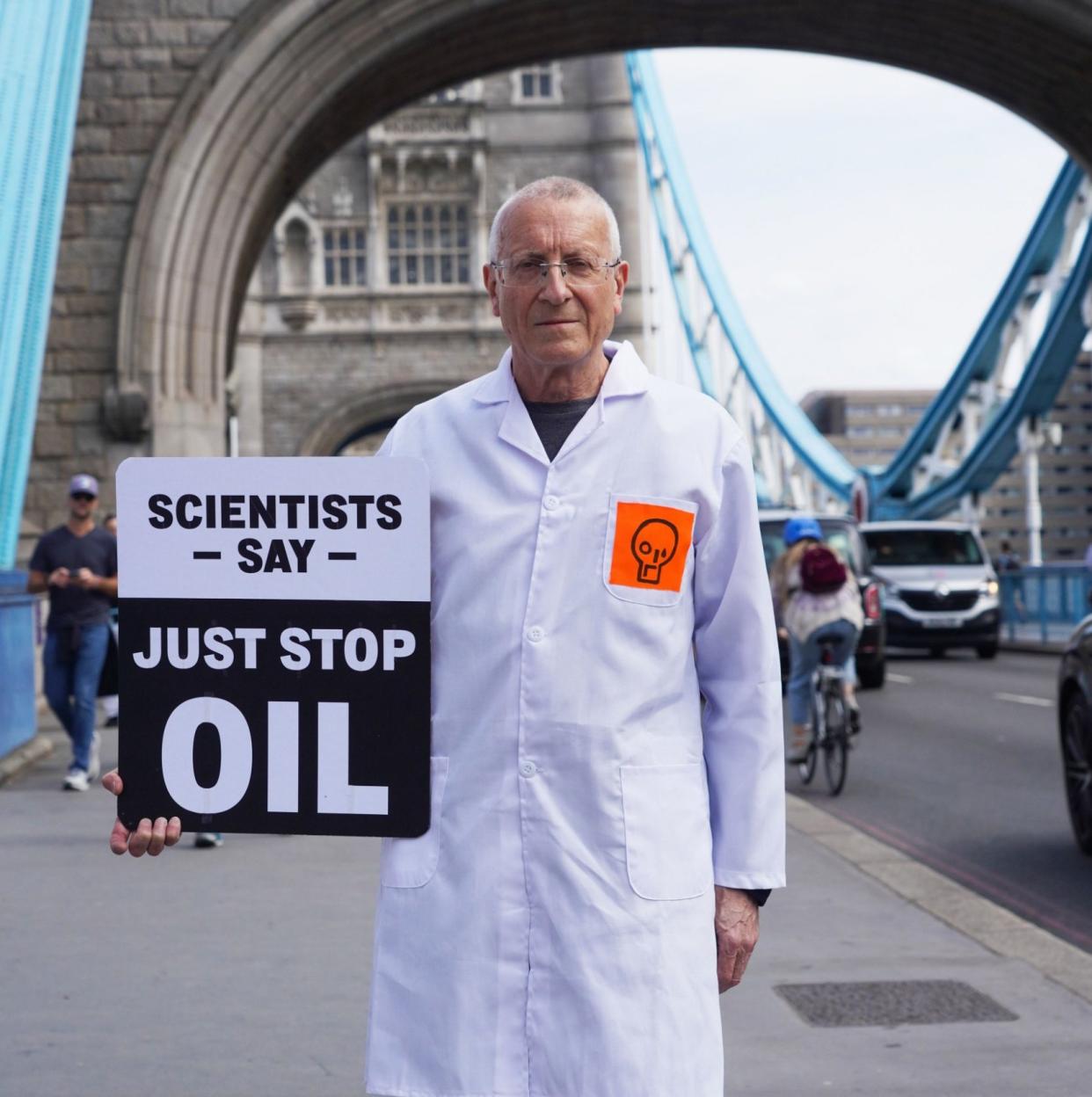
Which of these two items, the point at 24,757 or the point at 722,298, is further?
the point at 722,298

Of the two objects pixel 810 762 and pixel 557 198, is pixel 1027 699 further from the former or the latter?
pixel 557 198

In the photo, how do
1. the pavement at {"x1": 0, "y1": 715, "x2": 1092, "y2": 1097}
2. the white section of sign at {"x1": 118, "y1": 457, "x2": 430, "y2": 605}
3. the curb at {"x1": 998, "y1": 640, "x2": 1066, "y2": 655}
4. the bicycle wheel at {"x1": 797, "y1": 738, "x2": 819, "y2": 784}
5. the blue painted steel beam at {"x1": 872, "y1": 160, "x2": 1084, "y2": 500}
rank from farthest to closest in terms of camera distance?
1. the blue painted steel beam at {"x1": 872, "y1": 160, "x2": 1084, "y2": 500}
2. the curb at {"x1": 998, "y1": 640, "x2": 1066, "y2": 655}
3. the bicycle wheel at {"x1": 797, "y1": 738, "x2": 819, "y2": 784}
4. the pavement at {"x1": 0, "y1": 715, "x2": 1092, "y2": 1097}
5. the white section of sign at {"x1": 118, "y1": 457, "x2": 430, "y2": 605}

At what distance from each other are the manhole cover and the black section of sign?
6.97ft

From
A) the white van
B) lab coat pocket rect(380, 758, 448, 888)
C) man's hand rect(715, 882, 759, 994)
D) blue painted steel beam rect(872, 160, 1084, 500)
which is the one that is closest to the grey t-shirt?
lab coat pocket rect(380, 758, 448, 888)

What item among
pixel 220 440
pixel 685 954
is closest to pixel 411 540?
pixel 685 954

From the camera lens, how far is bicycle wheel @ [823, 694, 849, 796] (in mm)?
9070

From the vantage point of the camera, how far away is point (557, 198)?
2.41 meters

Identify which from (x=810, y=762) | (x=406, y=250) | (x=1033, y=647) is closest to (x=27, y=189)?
(x=810, y=762)

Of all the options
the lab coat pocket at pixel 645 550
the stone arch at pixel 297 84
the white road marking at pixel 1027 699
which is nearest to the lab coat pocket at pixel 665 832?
the lab coat pocket at pixel 645 550

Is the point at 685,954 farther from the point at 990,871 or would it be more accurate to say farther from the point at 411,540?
the point at 990,871

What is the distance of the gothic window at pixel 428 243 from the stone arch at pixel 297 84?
955 inches

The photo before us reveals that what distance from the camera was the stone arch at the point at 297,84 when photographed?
14.7 metres

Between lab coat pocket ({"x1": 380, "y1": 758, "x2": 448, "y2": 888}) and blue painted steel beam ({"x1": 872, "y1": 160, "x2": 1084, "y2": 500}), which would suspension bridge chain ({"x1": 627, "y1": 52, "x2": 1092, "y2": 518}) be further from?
lab coat pocket ({"x1": 380, "y1": 758, "x2": 448, "y2": 888})

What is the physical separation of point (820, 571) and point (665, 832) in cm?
710
